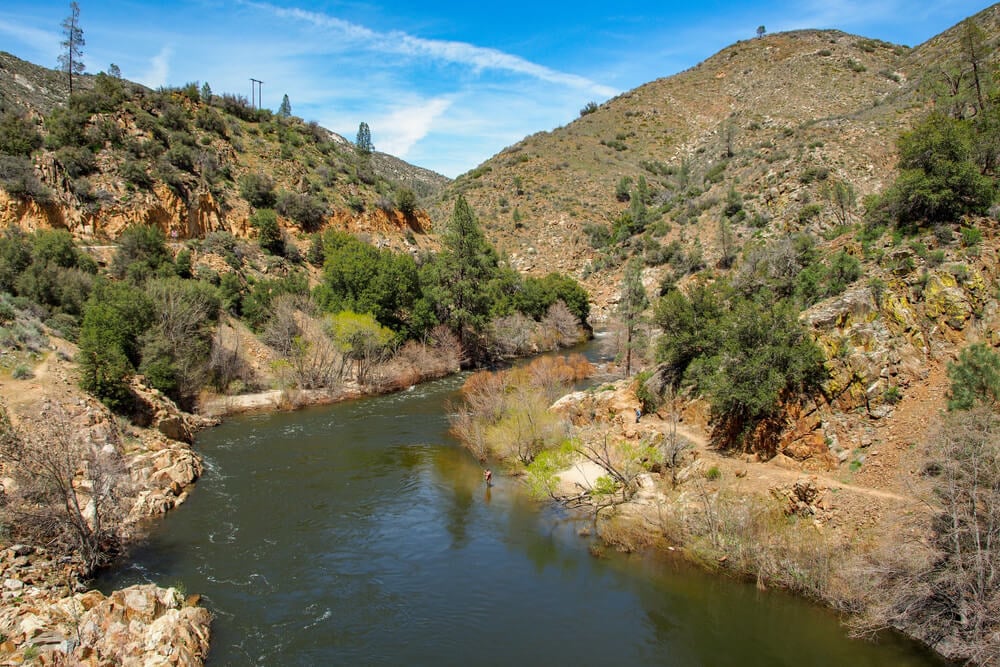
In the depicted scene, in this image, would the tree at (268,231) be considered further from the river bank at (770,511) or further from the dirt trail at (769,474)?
the dirt trail at (769,474)

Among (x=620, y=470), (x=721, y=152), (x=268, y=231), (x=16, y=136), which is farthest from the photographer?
(x=721, y=152)

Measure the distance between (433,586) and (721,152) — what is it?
85021mm

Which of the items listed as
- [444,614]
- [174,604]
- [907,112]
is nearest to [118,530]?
[174,604]

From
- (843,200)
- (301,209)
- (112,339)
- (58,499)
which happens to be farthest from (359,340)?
(843,200)

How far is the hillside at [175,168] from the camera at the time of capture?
47000mm

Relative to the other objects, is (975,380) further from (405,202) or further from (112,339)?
(405,202)

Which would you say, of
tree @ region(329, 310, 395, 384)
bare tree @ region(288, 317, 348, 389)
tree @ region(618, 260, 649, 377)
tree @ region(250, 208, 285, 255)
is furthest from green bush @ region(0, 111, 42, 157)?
tree @ region(618, 260, 649, 377)

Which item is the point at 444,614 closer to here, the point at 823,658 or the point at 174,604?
the point at 174,604

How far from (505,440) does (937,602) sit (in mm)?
18707

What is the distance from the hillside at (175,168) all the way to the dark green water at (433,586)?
3172 centimetres

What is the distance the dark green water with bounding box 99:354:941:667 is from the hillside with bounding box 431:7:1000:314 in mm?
37079

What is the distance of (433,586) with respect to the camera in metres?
19.2

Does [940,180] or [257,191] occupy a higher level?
[257,191]

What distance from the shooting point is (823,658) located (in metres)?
15.6
